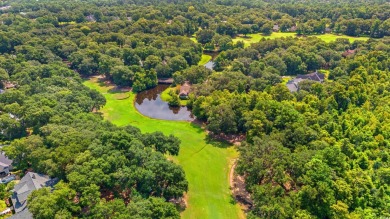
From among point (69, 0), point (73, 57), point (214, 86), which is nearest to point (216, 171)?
point (214, 86)

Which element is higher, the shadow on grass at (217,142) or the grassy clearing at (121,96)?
the shadow on grass at (217,142)

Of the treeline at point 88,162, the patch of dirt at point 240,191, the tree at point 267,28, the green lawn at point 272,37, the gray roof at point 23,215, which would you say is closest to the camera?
the treeline at point 88,162

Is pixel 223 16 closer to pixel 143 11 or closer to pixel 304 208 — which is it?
pixel 143 11

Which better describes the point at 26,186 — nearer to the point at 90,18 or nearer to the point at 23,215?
the point at 23,215

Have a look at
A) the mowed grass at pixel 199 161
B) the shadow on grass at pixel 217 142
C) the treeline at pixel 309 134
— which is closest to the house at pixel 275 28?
the treeline at pixel 309 134

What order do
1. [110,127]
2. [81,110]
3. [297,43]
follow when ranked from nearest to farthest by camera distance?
1. [110,127]
2. [81,110]
3. [297,43]

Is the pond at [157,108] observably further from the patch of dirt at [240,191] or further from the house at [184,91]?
the patch of dirt at [240,191]
